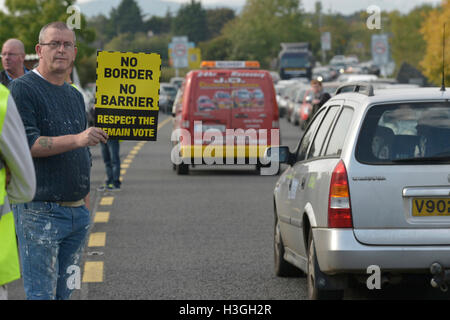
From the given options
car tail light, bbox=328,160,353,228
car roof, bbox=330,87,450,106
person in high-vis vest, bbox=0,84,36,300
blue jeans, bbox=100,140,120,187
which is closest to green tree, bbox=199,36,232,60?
blue jeans, bbox=100,140,120,187

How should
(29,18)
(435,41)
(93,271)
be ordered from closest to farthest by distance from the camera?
(93,271), (435,41), (29,18)

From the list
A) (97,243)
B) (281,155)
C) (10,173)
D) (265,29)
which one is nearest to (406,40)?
(97,243)

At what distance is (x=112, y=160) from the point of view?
17.3 meters

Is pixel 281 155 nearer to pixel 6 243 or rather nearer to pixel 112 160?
pixel 6 243

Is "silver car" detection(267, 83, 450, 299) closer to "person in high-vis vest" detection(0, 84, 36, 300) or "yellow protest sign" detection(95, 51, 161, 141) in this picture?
"yellow protest sign" detection(95, 51, 161, 141)

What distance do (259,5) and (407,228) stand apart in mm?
164314

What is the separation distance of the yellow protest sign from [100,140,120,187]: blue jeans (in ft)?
36.0

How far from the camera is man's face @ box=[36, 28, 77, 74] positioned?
6199 millimetres

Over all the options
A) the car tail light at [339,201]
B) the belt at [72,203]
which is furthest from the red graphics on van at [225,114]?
the belt at [72,203]

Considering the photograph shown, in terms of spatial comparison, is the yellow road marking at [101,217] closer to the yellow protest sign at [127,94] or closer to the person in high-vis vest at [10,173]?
the yellow protest sign at [127,94]

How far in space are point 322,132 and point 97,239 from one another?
3.92m

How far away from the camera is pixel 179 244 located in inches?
460
